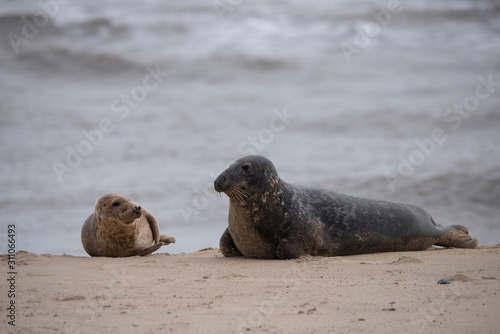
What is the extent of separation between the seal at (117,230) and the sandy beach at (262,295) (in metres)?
0.59

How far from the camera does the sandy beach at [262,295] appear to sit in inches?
135

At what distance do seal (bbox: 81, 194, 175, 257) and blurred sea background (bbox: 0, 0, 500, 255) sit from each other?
1733 mm

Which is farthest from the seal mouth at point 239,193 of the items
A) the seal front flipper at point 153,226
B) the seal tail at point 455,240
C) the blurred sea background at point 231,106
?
the blurred sea background at point 231,106

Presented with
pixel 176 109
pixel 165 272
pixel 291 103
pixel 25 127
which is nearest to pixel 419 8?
pixel 291 103

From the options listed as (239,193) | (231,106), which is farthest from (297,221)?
(231,106)

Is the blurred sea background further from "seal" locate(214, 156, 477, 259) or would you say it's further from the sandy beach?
the sandy beach

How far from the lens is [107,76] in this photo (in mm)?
20047

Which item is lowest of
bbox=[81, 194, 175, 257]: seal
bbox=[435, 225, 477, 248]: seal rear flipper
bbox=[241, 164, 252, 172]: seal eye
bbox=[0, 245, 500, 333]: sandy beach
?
bbox=[0, 245, 500, 333]: sandy beach

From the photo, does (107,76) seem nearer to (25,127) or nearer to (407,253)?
(25,127)

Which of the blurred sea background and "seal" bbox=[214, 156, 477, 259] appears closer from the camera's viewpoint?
"seal" bbox=[214, 156, 477, 259]

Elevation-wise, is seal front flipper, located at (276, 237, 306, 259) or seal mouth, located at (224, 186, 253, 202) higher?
seal mouth, located at (224, 186, 253, 202)

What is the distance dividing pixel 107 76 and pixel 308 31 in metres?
7.00

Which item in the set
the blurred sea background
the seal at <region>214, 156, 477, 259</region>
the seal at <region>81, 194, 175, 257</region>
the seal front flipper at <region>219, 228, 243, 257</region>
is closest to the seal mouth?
the seal at <region>214, 156, 477, 259</region>

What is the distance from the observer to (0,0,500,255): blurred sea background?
485 inches
